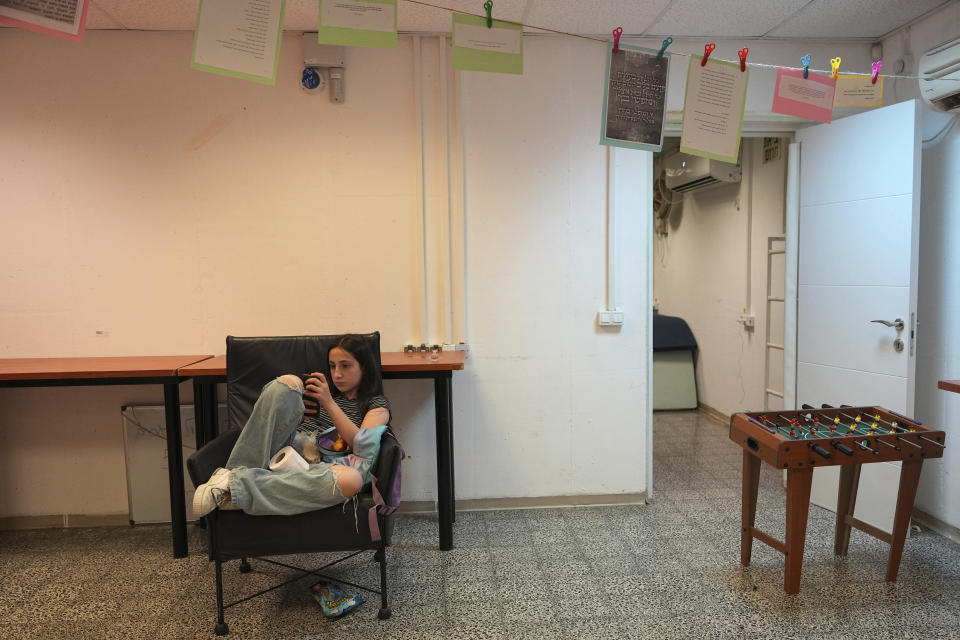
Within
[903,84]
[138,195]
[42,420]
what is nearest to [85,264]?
[138,195]

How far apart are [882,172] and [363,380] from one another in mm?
2571

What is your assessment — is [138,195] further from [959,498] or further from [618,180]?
[959,498]

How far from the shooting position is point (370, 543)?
2.15m

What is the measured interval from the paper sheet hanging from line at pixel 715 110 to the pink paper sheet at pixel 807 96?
0.59 feet

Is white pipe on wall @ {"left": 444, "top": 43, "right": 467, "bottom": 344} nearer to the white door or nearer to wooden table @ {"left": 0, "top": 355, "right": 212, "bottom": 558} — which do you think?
wooden table @ {"left": 0, "top": 355, "right": 212, "bottom": 558}

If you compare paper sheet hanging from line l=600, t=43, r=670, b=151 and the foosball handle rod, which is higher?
paper sheet hanging from line l=600, t=43, r=670, b=151

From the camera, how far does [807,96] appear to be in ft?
8.20

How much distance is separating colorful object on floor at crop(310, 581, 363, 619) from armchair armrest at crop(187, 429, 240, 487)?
23.9 inches

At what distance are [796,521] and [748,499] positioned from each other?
26cm

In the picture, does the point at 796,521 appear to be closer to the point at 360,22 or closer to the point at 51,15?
the point at 360,22

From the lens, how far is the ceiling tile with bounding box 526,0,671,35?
274cm

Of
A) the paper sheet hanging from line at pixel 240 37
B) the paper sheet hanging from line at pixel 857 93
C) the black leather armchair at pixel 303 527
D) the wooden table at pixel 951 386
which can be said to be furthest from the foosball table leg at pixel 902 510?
the paper sheet hanging from line at pixel 240 37

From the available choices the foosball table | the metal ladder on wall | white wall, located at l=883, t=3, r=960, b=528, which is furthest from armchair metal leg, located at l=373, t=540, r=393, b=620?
the metal ladder on wall

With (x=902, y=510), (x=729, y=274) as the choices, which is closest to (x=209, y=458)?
(x=902, y=510)
